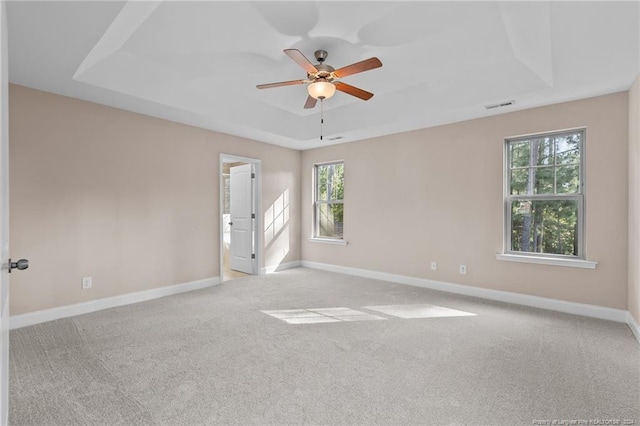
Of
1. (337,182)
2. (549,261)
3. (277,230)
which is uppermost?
(337,182)

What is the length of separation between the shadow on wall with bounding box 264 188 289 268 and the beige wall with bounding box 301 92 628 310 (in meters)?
0.44

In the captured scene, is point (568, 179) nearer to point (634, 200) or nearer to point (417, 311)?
point (634, 200)

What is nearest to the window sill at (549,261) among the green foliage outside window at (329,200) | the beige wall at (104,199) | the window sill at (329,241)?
the window sill at (329,241)

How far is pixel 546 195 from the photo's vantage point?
3.88 metres

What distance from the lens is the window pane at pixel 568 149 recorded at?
12.2 ft

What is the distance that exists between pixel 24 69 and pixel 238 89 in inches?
80.4

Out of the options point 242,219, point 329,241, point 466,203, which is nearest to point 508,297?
point 466,203

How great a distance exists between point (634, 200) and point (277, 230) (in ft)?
16.1

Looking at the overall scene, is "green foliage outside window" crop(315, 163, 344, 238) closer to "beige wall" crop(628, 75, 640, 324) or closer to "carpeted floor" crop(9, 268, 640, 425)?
"carpeted floor" crop(9, 268, 640, 425)

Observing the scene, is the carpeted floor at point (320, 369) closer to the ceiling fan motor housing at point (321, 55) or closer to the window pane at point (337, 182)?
the ceiling fan motor housing at point (321, 55)

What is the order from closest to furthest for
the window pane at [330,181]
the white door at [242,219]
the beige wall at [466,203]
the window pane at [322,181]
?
the beige wall at [466,203] → the white door at [242,219] → the window pane at [330,181] → the window pane at [322,181]

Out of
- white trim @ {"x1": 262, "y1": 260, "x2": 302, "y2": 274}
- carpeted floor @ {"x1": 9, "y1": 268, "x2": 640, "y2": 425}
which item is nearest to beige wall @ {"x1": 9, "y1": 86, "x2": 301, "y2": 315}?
carpeted floor @ {"x1": 9, "y1": 268, "x2": 640, "y2": 425}

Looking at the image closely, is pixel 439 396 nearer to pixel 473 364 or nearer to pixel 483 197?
pixel 473 364

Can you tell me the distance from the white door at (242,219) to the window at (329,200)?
1.32 meters
